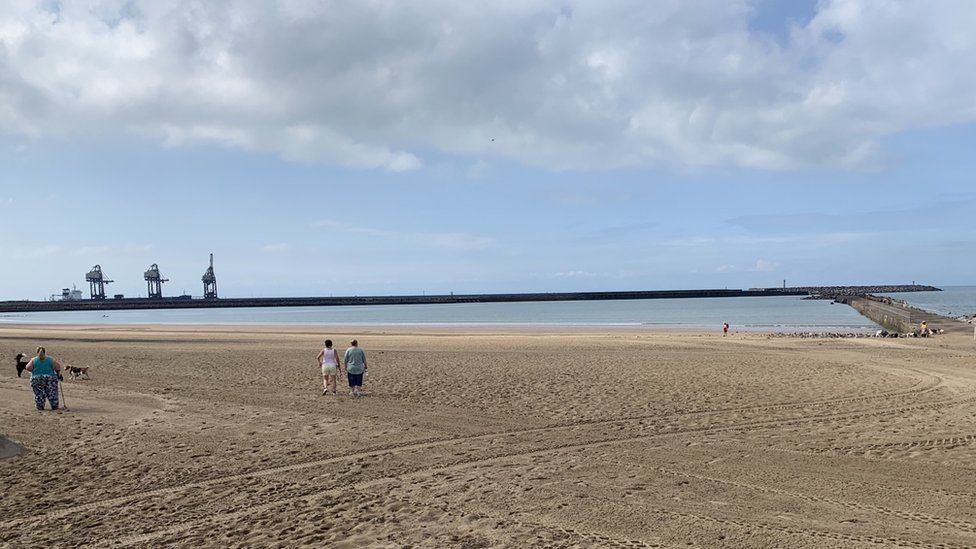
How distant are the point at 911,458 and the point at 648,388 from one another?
6.27 metres

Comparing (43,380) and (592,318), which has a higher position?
(43,380)

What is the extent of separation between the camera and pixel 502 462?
809 cm

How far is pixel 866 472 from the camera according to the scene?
7469 millimetres

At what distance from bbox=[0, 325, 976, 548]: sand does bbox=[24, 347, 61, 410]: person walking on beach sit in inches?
16.9

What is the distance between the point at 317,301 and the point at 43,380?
127197 mm

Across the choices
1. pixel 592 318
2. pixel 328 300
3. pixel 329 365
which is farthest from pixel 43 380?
pixel 328 300

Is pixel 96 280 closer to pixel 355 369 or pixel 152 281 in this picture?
pixel 152 281

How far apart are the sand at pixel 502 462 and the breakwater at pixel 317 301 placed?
122 m

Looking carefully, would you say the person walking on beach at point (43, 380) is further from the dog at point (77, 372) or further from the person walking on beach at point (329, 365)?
the person walking on beach at point (329, 365)

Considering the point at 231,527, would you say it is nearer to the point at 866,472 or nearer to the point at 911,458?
the point at 866,472

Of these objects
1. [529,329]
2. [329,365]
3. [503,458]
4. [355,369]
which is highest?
[329,365]

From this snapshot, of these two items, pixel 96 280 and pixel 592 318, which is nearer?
pixel 592 318

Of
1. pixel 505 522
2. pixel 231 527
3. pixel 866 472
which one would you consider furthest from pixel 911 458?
pixel 231 527

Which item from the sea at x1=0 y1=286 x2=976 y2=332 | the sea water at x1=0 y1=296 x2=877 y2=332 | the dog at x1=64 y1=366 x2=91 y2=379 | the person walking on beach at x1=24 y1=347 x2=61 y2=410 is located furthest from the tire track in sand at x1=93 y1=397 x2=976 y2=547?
the sea water at x1=0 y1=296 x2=877 y2=332
